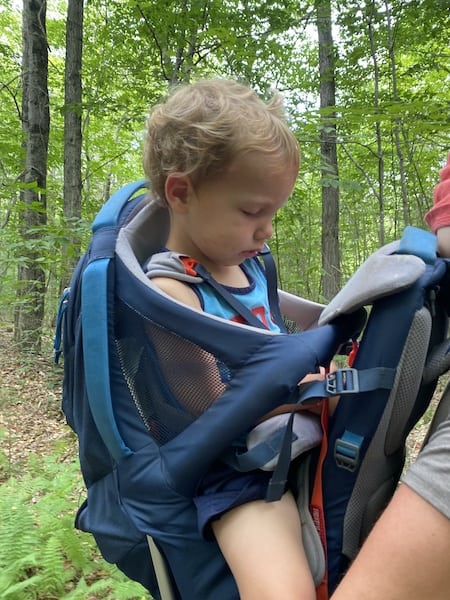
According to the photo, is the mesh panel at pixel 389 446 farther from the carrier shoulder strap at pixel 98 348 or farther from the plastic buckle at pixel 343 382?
the carrier shoulder strap at pixel 98 348

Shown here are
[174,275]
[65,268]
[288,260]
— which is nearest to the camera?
[174,275]

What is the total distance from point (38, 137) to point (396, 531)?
24.7 feet

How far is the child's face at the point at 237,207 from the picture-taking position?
52.9 inches

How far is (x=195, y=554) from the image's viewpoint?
113 cm

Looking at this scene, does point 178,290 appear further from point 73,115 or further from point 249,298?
point 73,115

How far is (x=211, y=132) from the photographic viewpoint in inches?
52.6

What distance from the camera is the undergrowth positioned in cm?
254

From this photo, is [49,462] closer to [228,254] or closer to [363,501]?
[228,254]

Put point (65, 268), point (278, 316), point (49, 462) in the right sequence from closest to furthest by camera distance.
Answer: point (278, 316) < point (49, 462) < point (65, 268)

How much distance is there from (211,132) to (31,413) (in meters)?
5.29

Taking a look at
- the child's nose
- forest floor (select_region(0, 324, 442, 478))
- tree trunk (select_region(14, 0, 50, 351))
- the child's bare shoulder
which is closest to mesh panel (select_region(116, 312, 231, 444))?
the child's bare shoulder

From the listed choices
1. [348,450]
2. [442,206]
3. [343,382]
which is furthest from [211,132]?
[348,450]

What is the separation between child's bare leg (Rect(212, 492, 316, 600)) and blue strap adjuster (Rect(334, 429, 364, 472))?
0.22 meters

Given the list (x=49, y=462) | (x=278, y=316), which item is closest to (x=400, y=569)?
(x=278, y=316)
